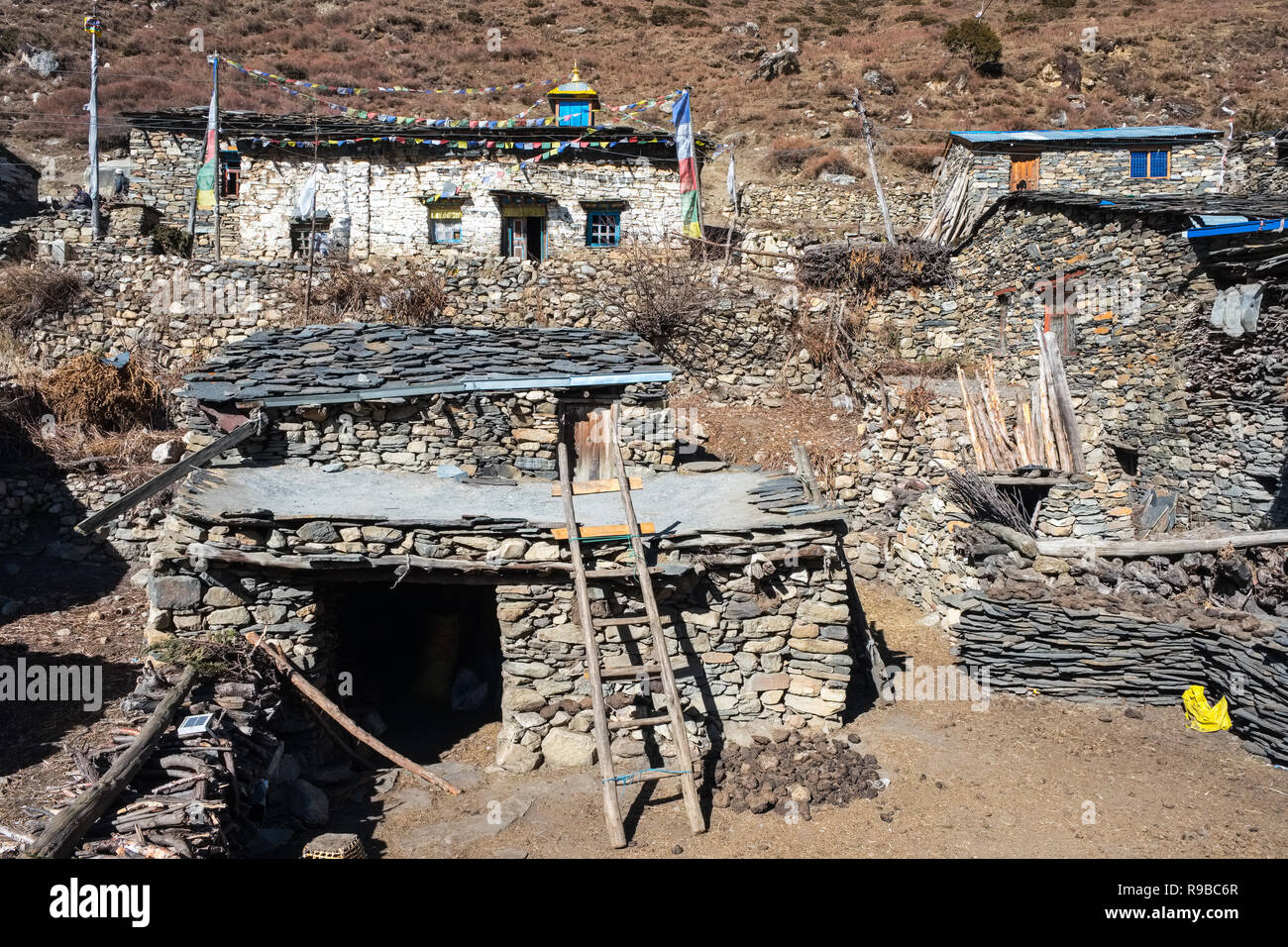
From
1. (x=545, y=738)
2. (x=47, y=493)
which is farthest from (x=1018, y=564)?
(x=47, y=493)


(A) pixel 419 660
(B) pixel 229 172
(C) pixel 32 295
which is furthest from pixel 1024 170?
(C) pixel 32 295

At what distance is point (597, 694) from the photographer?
22.6 feet

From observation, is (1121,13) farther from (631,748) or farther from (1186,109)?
(631,748)


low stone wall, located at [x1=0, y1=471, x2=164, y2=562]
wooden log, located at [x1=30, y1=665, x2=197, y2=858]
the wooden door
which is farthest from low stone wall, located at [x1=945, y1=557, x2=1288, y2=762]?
the wooden door

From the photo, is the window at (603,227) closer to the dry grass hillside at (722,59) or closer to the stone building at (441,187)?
the stone building at (441,187)

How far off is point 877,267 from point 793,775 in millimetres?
14373

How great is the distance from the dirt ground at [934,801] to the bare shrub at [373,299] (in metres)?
10.5

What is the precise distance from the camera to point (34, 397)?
14.4m

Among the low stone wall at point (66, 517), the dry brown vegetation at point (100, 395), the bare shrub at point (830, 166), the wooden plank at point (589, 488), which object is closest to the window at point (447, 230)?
the dry brown vegetation at point (100, 395)

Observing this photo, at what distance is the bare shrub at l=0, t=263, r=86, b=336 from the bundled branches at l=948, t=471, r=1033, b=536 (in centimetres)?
1900

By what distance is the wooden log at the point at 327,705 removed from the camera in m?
7.47

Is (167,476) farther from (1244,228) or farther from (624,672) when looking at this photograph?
(1244,228)

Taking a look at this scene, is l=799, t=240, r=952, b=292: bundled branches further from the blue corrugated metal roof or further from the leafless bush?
the blue corrugated metal roof
